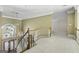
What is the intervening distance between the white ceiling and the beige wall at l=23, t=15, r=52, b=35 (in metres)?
0.06

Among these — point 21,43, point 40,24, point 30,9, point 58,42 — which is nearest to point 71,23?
point 58,42

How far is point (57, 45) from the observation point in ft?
4.95

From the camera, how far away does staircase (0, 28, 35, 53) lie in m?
1.47

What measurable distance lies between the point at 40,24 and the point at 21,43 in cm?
40

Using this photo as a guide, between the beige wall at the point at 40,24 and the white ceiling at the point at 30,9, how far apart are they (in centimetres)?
6

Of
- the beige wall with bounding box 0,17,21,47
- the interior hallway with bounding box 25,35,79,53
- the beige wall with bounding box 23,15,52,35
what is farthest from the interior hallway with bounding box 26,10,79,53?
the beige wall with bounding box 0,17,21,47

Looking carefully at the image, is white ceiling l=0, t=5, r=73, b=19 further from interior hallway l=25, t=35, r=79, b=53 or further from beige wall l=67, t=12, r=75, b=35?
interior hallway l=25, t=35, r=79, b=53

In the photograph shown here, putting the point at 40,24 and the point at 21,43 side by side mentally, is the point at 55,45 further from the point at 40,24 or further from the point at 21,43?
the point at 21,43

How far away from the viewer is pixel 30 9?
1521mm

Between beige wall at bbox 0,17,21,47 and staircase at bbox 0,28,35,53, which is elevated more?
beige wall at bbox 0,17,21,47

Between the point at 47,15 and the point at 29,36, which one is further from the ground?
the point at 47,15
